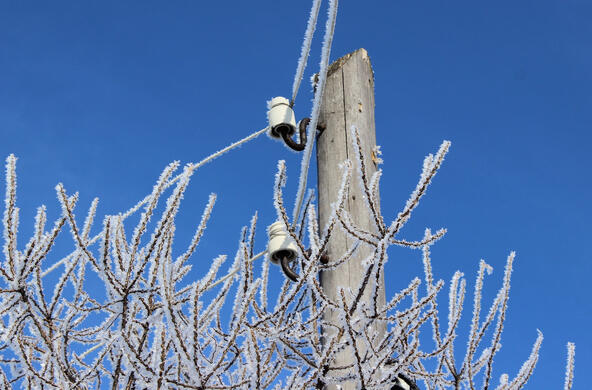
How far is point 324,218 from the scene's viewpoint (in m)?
2.88

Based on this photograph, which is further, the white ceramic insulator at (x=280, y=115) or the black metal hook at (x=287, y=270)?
the white ceramic insulator at (x=280, y=115)

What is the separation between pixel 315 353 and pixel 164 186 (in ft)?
3.10

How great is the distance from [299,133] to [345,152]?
347 mm

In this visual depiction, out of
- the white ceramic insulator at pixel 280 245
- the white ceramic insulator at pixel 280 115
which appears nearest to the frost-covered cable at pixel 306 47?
the white ceramic insulator at pixel 280 115

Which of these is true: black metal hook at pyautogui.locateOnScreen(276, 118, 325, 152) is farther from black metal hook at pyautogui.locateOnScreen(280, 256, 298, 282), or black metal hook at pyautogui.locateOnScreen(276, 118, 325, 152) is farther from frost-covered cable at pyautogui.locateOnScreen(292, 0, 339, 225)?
black metal hook at pyautogui.locateOnScreen(280, 256, 298, 282)

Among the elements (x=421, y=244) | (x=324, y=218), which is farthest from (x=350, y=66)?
(x=421, y=244)

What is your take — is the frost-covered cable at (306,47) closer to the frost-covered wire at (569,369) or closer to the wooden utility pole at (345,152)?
the wooden utility pole at (345,152)

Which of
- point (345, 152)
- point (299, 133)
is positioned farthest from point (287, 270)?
point (299, 133)

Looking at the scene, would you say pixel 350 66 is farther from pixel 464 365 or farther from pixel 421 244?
pixel 464 365

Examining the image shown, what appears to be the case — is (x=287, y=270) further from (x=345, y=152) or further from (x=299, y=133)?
(x=299, y=133)

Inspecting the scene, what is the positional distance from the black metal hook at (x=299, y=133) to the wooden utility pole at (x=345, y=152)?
4.2 inches

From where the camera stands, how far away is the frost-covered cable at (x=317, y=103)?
105 inches

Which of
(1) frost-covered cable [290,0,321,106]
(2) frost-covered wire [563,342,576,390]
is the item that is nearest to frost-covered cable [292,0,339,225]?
(1) frost-covered cable [290,0,321,106]

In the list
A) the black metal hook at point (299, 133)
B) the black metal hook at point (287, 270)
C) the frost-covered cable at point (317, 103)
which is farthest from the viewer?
the black metal hook at point (299, 133)
